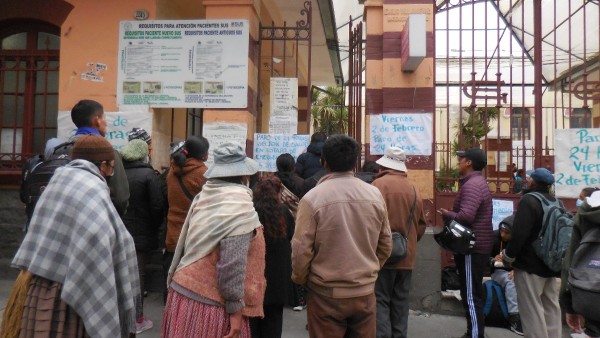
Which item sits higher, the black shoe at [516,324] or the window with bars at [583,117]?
the window with bars at [583,117]

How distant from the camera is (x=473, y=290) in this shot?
15.4ft

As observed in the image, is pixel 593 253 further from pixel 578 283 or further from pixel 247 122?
pixel 247 122

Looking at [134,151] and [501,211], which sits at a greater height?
[134,151]

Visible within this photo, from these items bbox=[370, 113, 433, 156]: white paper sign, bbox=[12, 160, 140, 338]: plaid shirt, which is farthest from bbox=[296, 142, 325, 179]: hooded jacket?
bbox=[12, 160, 140, 338]: plaid shirt

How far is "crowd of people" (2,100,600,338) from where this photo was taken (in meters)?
2.22

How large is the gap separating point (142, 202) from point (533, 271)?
3.96 metres

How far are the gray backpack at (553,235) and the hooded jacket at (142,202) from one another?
3.76 metres

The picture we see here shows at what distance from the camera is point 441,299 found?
5.70m

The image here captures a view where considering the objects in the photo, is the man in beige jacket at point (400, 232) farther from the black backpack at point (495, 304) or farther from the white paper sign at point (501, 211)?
the white paper sign at point (501, 211)

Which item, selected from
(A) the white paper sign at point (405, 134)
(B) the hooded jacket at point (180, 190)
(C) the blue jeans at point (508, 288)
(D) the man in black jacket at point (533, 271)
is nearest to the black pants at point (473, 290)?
(D) the man in black jacket at point (533, 271)

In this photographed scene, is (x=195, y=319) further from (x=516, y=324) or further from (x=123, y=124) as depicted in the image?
(x=123, y=124)

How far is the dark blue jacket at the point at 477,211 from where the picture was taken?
4664mm

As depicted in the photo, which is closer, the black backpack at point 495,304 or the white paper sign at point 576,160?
the black backpack at point 495,304

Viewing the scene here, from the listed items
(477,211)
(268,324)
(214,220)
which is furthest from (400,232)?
(214,220)
